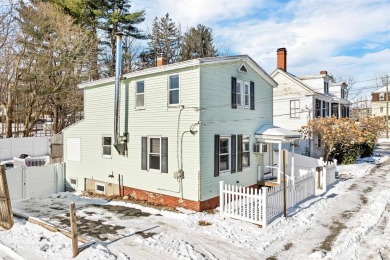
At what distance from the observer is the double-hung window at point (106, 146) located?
15887 millimetres

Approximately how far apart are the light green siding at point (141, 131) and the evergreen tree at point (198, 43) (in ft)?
99.2

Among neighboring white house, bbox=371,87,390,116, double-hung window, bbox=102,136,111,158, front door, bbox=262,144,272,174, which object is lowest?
A: front door, bbox=262,144,272,174

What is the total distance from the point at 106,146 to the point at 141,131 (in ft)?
9.73

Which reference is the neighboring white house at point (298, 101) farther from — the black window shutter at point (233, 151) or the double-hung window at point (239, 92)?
the black window shutter at point (233, 151)

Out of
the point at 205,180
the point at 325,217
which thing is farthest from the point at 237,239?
the point at 325,217

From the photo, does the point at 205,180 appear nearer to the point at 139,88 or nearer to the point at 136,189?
the point at 136,189

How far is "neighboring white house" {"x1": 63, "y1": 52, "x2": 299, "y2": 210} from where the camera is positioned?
1227 cm

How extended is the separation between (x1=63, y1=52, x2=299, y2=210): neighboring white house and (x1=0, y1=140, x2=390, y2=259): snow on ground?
1.62 metres

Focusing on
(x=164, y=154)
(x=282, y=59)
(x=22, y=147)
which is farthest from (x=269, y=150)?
(x=22, y=147)

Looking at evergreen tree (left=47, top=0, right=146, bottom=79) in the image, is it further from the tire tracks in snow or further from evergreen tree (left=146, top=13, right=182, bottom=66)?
the tire tracks in snow

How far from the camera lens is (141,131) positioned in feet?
46.9

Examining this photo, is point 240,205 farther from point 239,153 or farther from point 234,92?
point 234,92

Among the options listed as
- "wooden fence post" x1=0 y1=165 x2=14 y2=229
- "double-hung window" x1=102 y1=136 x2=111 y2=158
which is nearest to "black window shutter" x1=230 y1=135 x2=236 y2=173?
"double-hung window" x1=102 y1=136 x2=111 y2=158

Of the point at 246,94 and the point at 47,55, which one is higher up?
the point at 47,55
